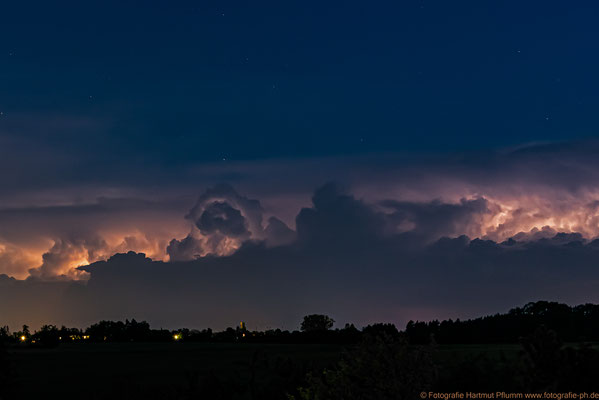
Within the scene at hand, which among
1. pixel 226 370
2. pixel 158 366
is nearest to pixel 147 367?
pixel 158 366

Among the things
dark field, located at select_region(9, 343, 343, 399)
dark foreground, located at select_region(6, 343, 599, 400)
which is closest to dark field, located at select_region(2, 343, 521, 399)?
dark field, located at select_region(9, 343, 343, 399)

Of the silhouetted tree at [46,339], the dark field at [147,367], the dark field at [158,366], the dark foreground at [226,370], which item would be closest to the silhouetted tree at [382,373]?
the dark foreground at [226,370]

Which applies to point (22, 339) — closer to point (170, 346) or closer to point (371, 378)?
point (170, 346)

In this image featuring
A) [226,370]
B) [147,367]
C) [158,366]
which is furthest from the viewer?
Result: [158,366]

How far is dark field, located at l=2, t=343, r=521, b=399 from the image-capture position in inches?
3858

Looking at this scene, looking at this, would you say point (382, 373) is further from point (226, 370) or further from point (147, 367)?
point (147, 367)

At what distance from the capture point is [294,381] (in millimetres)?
85625

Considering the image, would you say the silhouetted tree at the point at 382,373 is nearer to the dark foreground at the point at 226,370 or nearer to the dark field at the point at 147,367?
the dark foreground at the point at 226,370

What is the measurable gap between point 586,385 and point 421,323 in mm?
135739

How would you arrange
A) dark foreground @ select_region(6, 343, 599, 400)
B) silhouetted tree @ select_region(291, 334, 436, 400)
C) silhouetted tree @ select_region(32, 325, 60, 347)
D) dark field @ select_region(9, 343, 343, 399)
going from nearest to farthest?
silhouetted tree @ select_region(291, 334, 436, 400)
dark foreground @ select_region(6, 343, 599, 400)
dark field @ select_region(9, 343, 343, 399)
silhouetted tree @ select_region(32, 325, 60, 347)

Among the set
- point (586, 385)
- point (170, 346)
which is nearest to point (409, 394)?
point (586, 385)

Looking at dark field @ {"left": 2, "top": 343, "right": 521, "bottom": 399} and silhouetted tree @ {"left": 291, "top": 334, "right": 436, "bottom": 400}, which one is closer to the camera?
silhouetted tree @ {"left": 291, "top": 334, "right": 436, "bottom": 400}

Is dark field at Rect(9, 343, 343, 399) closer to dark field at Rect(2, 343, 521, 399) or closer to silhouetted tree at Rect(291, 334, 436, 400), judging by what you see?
dark field at Rect(2, 343, 521, 399)

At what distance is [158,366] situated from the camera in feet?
438
